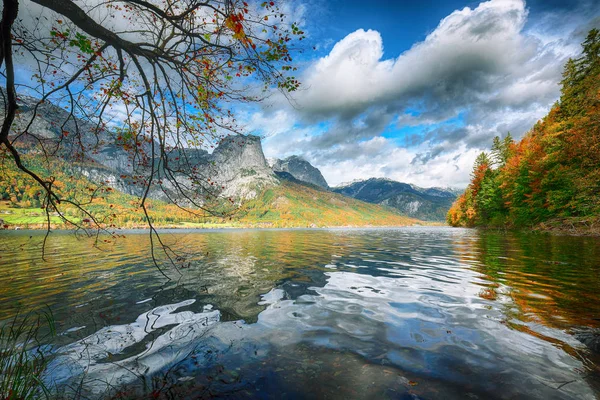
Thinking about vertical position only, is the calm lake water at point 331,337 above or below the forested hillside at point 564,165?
below

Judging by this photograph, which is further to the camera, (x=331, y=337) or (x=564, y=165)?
(x=564, y=165)

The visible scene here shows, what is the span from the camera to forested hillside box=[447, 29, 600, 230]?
2380cm

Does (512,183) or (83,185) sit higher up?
(512,183)

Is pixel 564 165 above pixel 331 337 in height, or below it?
above

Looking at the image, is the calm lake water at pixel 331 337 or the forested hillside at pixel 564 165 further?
the forested hillside at pixel 564 165

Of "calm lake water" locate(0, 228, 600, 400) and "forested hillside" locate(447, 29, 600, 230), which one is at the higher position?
"forested hillside" locate(447, 29, 600, 230)

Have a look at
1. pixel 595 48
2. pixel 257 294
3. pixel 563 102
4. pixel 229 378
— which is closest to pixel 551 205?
pixel 563 102

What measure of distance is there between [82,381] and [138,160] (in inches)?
211

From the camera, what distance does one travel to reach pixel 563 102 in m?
39.6

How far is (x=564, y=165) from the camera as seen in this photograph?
32.7 metres

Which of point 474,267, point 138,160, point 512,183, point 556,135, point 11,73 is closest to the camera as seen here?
point 11,73

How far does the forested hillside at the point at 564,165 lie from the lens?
2380 cm

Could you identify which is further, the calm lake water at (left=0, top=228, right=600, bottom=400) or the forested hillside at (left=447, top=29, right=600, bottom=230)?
the forested hillside at (left=447, top=29, right=600, bottom=230)

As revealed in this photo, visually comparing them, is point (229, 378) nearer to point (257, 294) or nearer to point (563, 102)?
point (257, 294)
